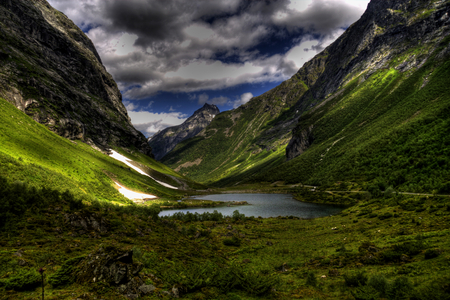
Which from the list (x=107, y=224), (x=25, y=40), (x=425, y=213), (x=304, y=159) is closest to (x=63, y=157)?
(x=107, y=224)

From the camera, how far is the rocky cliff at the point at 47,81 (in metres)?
108

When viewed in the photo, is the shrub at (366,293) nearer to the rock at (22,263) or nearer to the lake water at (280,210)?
the rock at (22,263)

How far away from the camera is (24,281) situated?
337 inches

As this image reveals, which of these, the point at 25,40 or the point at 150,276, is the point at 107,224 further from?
the point at 25,40

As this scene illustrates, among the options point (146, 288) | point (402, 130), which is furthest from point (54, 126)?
point (402, 130)

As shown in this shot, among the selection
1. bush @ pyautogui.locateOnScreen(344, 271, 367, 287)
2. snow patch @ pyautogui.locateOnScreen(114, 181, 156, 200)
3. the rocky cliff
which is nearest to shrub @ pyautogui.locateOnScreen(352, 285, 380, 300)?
bush @ pyautogui.locateOnScreen(344, 271, 367, 287)

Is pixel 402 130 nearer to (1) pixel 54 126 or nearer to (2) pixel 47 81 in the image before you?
(1) pixel 54 126

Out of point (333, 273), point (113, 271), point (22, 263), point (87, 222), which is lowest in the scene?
point (333, 273)

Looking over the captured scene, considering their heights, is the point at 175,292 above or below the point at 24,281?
below

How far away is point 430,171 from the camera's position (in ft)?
174

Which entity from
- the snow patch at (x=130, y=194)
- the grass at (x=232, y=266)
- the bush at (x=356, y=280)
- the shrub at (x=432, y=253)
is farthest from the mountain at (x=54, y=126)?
the shrub at (x=432, y=253)

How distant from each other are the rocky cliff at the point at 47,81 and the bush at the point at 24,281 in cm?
12541

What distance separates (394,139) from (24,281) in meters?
123

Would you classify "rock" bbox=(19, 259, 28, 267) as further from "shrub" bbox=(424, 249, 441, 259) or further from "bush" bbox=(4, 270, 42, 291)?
"shrub" bbox=(424, 249, 441, 259)
